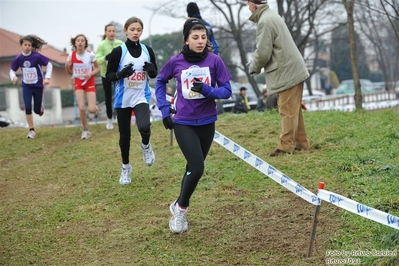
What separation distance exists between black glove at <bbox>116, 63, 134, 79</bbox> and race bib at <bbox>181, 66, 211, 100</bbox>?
76.6 inches

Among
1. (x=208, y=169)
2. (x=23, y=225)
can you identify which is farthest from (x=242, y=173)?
(x=23, y=225)

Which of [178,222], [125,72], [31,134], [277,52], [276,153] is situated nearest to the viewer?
[178,222]

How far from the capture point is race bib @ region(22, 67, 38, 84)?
1319 centimetres

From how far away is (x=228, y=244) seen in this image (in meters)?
5.99

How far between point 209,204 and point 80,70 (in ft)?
20.4

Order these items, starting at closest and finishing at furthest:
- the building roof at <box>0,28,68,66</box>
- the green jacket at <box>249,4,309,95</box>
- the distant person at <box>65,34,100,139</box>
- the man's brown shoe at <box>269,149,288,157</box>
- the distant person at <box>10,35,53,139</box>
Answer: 1. the green jacket at <box>249,4,309,95</box>
2. the man's brown shoe at <box>269,149,288,157</box>
3. the distant person at <box>65,34,100,139</box>
4. the distant person at <box>10,35,53,139</box>
5. the building roof at <box>0,28,68,66</box>

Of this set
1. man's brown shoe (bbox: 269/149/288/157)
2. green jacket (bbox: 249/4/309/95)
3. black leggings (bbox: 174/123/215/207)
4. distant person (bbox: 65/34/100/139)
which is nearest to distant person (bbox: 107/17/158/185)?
green jacket (bbox: 249/4/309/95)

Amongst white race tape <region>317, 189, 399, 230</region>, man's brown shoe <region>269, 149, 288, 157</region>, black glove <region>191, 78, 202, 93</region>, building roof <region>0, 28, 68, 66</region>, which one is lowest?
man's brown shoe <region>269, 149, 288, 157</region>

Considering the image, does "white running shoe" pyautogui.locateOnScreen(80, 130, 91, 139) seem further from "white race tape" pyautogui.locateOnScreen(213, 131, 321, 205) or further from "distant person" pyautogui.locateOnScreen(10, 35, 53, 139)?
"white race tape" pyautogui.locateOnScreen(213, 131, 321, 205)

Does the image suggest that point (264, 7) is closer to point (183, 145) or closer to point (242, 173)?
point (242, 173)

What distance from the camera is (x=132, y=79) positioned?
334 inches

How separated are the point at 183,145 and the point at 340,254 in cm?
188

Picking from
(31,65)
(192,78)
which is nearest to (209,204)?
(192,78)

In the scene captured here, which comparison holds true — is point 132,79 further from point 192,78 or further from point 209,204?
point 192,78
